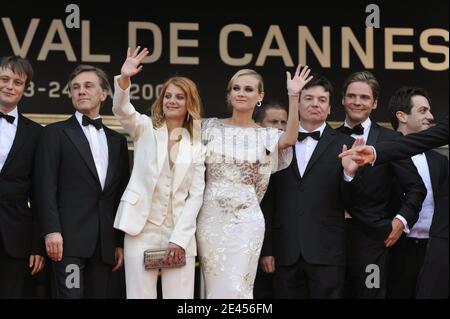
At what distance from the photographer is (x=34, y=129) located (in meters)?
6.95

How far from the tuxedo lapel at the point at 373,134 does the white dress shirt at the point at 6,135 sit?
228cm

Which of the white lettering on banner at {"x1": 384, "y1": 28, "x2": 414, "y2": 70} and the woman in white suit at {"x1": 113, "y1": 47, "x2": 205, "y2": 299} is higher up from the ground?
the white lettering on banner at {"x1": 384, "y1": 28, "x2": 414, "y2": 70}

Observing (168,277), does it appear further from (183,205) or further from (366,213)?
(366,213)

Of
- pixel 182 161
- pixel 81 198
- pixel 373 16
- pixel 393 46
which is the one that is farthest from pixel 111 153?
pixel 393 46

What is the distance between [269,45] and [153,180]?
7.59 ft

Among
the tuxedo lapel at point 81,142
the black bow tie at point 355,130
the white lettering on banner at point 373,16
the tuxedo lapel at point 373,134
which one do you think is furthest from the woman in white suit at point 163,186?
the white lettering on banner at point 373,16

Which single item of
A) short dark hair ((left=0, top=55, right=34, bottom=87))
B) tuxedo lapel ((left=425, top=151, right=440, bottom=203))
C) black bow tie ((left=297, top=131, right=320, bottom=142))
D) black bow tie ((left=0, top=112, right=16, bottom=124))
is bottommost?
tuxedo lapel ((left=425, top=151, right=440, bottom=203))

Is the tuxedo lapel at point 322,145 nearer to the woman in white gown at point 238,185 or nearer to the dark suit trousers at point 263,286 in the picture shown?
the woman in white gown at point 238,185

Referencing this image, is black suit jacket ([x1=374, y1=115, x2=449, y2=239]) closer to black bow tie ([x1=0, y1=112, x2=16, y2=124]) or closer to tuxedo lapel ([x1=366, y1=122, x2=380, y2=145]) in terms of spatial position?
tuxedo lapel ([x1=366, y1=122, x2=380, y2=145])

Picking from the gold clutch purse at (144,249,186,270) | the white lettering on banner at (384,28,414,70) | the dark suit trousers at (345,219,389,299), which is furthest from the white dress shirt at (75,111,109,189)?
the white lettering on banner at (384,28,414,70)

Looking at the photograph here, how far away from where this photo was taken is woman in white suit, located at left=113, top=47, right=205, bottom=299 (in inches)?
260

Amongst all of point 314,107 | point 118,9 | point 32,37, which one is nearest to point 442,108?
point 314,107

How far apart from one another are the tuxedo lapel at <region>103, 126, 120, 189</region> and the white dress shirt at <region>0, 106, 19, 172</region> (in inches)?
22.3

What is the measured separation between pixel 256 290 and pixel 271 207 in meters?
0.59
